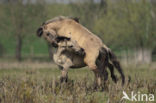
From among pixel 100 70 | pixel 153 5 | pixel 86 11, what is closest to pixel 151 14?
pixel 153 5

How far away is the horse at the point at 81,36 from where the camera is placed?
392 inches

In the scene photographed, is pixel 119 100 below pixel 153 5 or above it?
below

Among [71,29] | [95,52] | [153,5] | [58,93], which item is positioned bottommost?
[58,93]

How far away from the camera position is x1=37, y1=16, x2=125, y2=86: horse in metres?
9.94

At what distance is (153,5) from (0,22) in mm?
18379

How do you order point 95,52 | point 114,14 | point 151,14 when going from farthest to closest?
point 114,14 → point 151,14 → point 95,52

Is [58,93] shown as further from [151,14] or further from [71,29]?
[151,14]

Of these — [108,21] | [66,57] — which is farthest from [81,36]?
[108,21]

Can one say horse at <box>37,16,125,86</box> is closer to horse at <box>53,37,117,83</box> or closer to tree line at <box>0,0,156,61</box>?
horse at <box>53,37,117,83</box>

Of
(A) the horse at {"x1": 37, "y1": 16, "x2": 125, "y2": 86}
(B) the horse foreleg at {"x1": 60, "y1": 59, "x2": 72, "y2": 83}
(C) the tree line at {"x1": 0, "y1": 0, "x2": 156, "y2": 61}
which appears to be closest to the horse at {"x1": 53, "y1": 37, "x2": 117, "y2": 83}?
(B) the horse foreleg at {"x1": 60, "y1": 59, "x2": 72, "y2": 83}

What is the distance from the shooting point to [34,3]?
45094 millimetres

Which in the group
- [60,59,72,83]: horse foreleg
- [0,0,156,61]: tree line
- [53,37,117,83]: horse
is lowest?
[60,59,72,83]: horse foreleg

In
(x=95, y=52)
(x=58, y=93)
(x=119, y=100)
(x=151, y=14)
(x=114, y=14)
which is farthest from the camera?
(x=114, y=14)

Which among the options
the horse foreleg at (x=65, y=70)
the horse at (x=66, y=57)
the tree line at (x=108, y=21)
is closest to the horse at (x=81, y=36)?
the horse at (x=66, y=57)
